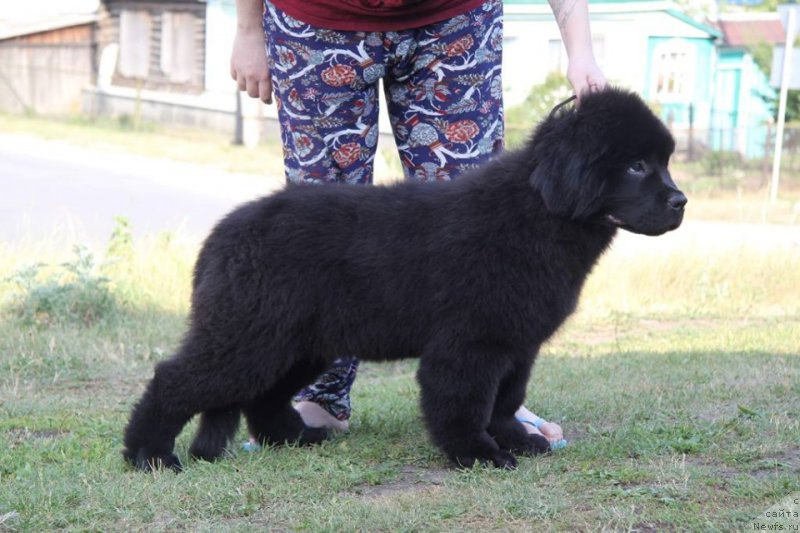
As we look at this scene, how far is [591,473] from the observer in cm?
384

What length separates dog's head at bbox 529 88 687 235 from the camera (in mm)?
3957

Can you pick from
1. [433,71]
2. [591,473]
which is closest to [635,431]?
A: [591,473]

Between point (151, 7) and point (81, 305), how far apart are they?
27110 mm

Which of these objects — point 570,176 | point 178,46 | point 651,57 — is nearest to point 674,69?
point 651,57

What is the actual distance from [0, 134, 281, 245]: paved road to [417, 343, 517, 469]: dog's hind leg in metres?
6.00

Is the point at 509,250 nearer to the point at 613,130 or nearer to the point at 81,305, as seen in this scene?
the point at 613,130

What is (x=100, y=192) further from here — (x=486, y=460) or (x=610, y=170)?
(x=610, y=170)

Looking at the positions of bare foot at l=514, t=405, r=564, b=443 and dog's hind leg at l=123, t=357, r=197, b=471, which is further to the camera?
bare foot at l=514, t=405, r=564, b=443

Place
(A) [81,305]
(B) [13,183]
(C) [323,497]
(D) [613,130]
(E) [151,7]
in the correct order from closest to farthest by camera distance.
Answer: (C) [323,497] < (D) [613,130] < (A) [81,305] < (B) [13,183] < (E) [151,7]

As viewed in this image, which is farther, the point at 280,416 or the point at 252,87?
the point at 252,87

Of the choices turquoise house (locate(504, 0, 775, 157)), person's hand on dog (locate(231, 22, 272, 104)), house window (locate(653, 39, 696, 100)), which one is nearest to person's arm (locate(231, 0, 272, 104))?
person's hand on dog (locate(231, 22, 272, 104))

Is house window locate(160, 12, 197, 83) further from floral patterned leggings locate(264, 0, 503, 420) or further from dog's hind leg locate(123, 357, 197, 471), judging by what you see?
dog's hind leg locate(123, 357, 197, 471)

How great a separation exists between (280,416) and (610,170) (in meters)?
1.65

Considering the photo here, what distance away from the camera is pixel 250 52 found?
4.70 m
